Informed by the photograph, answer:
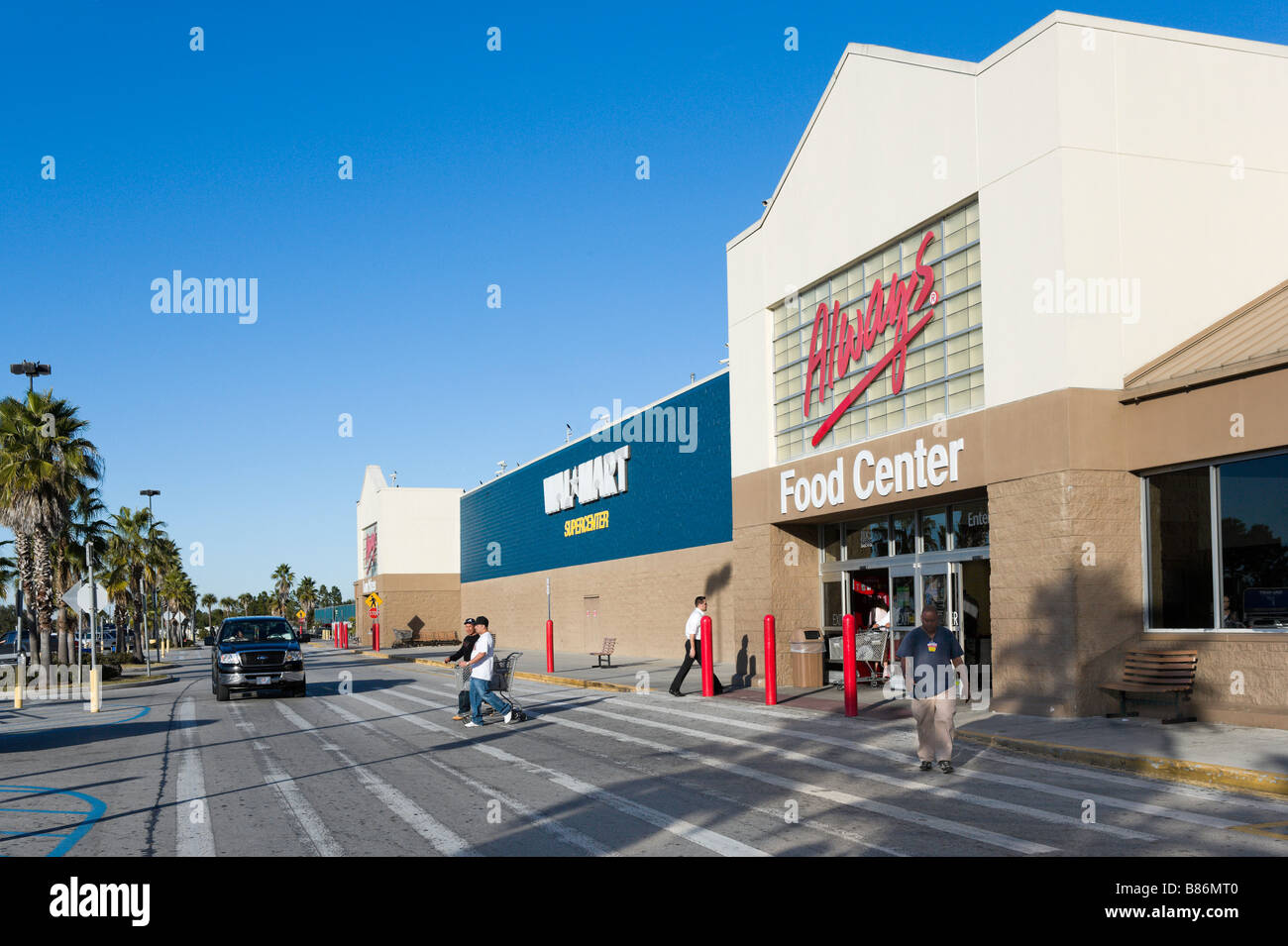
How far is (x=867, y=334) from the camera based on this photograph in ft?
67.7

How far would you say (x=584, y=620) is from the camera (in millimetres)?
42875

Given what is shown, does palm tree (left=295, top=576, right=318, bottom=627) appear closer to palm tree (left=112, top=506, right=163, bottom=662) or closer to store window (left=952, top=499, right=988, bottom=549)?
palm tree (left=112, top=506, right=163, bottom=662)

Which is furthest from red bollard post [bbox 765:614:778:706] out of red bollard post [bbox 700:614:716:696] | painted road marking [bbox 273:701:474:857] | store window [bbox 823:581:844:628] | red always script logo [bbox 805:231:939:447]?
painted road marking [bbox 273:701:474:857]

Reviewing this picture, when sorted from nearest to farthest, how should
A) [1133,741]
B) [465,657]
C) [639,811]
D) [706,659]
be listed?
[639,811] < [1133,741] < [465,657] < [706,659]

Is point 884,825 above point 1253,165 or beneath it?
beneath

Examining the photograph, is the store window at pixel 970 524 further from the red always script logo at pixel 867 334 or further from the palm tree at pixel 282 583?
the palm tree at pixel 282 583

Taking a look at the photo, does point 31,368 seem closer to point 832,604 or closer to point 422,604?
point 832,604

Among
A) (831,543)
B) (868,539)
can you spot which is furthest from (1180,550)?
(831,543)

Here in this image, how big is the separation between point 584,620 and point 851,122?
25.8 metres

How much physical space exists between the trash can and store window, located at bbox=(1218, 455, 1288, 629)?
874 centimetres

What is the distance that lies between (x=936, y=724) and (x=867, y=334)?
404 inches

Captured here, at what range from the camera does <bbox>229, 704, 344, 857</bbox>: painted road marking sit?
8.46 m
